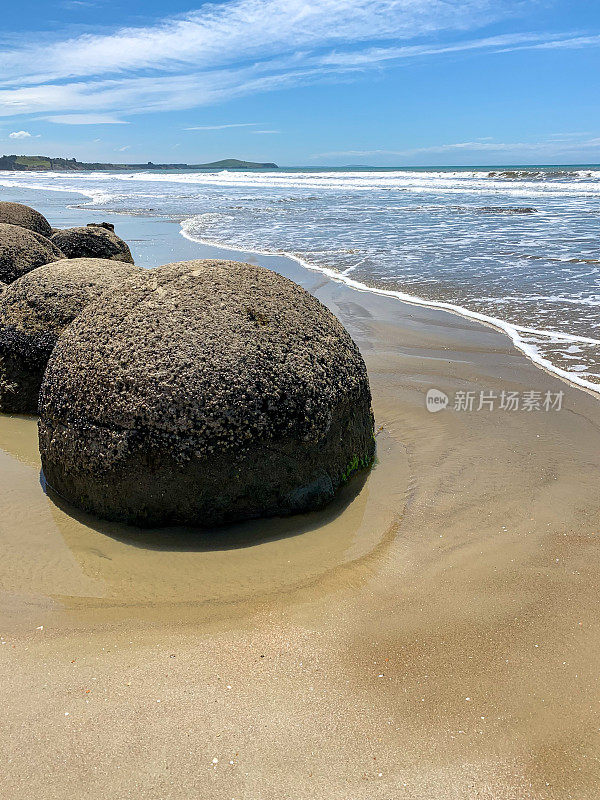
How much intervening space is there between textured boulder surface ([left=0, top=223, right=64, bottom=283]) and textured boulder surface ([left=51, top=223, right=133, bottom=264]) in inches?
65.1

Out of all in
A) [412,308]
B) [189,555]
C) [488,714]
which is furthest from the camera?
[412,308]

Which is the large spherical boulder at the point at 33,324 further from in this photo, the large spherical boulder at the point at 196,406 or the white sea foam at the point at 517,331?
the white sea foam at the point at 517,331

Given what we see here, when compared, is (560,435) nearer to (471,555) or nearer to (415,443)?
(415,443)

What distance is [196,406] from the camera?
3.15m

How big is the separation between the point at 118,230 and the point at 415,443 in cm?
1615

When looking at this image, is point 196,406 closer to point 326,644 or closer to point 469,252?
point 326,644

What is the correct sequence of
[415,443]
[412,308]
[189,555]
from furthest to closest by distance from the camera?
[412,308] < [415,443] < [189,555]

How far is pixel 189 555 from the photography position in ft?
10.4

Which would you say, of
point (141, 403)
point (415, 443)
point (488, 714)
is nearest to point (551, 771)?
point (488, 714)

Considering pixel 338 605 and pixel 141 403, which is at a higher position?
pixel 141 403

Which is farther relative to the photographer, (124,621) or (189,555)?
(189,555)

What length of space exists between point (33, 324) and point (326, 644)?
3.49m

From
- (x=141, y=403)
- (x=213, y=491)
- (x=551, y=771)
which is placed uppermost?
(x=141, y=403)

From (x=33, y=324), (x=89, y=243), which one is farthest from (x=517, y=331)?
(x=89, y=243)
